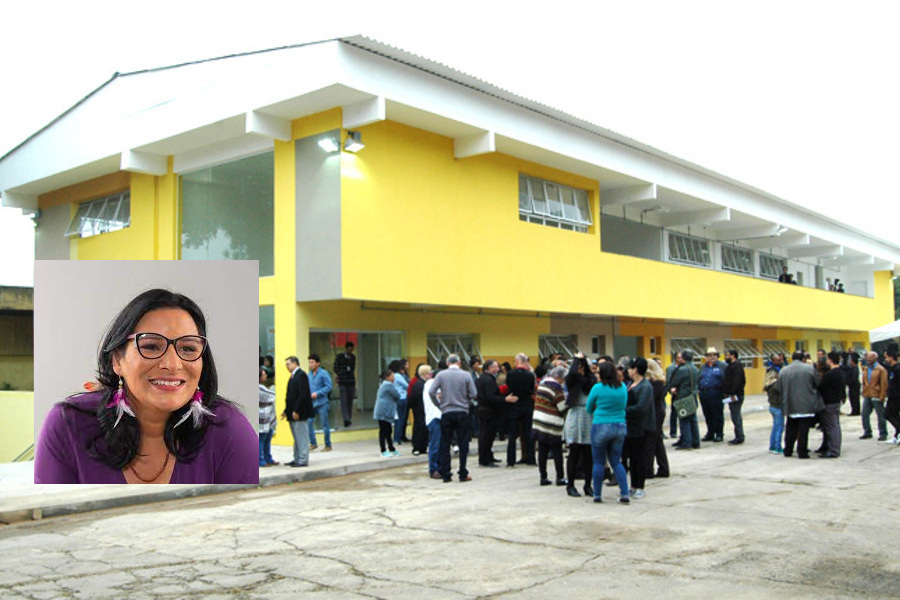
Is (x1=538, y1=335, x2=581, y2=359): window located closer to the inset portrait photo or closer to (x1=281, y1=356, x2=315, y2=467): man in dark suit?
(x1=281, y1=356, x2=315, y2=467): man in dark suit

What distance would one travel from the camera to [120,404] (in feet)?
12.2

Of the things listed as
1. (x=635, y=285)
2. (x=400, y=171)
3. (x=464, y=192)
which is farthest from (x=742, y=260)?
(x=400, y=171)

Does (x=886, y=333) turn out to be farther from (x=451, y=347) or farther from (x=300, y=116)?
(x=300, y=116)

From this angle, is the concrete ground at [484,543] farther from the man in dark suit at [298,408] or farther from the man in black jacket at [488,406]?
the man in black jacket at [488,406]

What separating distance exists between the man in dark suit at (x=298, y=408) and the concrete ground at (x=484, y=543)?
5.02ft

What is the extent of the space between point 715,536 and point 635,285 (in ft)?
57.3

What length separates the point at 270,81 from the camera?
16250mm

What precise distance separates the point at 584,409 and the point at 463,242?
9008mm

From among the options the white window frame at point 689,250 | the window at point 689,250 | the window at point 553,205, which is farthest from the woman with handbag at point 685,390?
the window at point 689,250

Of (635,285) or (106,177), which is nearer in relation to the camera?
(106,177)

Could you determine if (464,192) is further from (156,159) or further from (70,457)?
(70,457)

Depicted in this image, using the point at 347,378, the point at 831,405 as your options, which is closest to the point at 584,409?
the point at 831,405

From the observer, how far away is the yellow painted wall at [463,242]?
16594 millimetres

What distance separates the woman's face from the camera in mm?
3682
